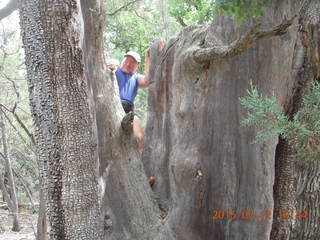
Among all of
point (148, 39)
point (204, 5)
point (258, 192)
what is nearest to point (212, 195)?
point (258, 192)

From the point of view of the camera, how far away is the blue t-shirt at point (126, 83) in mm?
5637

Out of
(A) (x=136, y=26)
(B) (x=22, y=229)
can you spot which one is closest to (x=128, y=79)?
(A) (x=136, y=26)

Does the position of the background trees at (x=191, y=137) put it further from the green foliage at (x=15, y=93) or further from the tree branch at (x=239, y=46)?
the green foliage at (x=15, y=93)

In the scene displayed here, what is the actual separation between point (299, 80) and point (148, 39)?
5.35 metres

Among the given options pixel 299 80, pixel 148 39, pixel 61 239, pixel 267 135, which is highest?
pixel 148 39

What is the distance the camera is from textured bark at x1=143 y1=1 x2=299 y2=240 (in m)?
4.22

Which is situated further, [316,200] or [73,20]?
[316,200]

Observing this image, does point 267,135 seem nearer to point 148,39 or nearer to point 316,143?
point 316,143

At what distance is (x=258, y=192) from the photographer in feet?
14.0

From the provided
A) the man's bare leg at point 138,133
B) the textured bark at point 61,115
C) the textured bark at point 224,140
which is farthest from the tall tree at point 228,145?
the textured bark at point 61,115

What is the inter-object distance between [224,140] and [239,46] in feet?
3.98

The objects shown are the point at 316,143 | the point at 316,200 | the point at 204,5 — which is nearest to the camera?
the point at 316,143

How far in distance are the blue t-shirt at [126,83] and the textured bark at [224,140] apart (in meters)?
1.29
